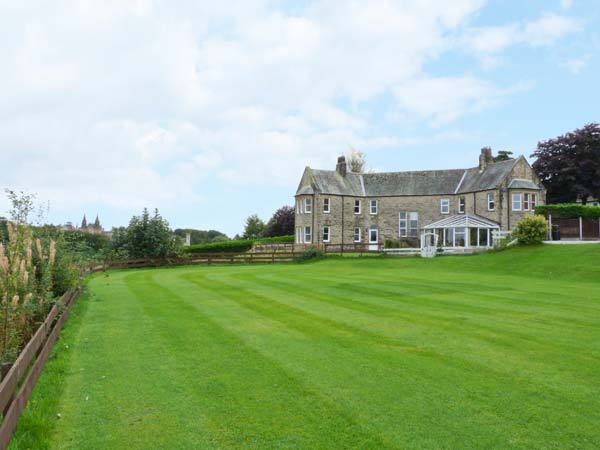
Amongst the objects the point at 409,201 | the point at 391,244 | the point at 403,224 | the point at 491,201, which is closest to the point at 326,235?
the point at 391,244

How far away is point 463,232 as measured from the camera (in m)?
43.9

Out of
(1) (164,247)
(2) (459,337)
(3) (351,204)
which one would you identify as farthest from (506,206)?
(2) (459,337)

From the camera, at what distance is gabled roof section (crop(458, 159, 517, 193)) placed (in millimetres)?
44719

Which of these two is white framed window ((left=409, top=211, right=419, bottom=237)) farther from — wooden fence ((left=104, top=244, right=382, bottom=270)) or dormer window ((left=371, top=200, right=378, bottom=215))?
wooden fence ((left=104, top=244, right=382, bottom=270))

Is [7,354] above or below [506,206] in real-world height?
below

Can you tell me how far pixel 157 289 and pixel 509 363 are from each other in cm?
1417

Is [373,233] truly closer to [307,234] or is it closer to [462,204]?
[307,234]

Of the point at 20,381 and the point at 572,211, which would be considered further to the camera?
the point at 572,211

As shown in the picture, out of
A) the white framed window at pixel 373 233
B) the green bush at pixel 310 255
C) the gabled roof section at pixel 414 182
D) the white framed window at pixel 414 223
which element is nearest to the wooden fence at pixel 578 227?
the gabled roof section at pixel 414 182

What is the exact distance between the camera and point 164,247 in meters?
38.9

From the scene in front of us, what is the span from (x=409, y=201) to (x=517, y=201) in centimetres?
1095

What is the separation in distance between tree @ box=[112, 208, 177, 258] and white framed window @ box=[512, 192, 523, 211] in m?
29.5

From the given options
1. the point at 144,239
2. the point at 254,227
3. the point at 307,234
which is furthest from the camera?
the point at 254,227

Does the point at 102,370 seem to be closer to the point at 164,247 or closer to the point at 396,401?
the point at 396,401
